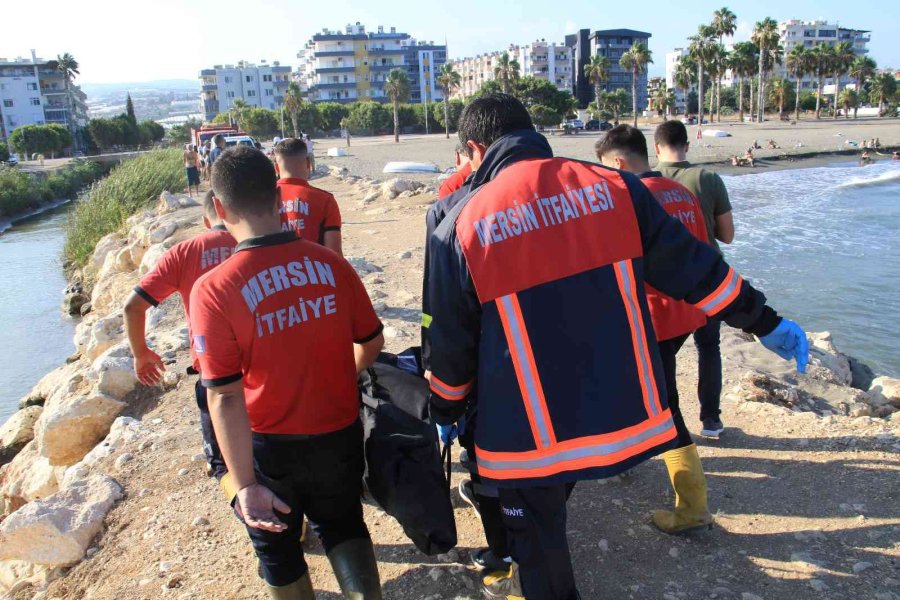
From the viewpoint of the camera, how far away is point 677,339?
3559 mm

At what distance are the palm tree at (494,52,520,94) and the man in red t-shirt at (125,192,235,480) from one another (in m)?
62.6

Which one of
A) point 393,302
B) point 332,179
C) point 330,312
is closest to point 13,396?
point 393,302

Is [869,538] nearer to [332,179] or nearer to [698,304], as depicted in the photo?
[698,304]

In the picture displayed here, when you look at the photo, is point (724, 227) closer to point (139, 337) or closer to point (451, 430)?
point (451, 430)

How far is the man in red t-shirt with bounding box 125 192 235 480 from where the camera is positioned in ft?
10.7

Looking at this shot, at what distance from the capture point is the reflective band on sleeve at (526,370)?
2197 millimetres

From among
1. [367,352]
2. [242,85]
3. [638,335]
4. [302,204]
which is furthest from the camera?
[242,85]

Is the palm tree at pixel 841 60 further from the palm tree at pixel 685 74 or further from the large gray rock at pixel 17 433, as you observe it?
the large gray rock at pixel 17 433

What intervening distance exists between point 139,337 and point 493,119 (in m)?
2.00

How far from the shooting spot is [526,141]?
2391 millimetres

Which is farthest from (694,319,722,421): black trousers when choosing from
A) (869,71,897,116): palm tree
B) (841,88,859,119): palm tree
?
(869,71,897,116): palm tree

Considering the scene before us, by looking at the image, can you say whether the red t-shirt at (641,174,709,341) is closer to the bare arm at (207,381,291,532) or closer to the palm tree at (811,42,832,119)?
the bare arm at (207,381,291,532)

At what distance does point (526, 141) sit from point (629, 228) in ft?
1.50

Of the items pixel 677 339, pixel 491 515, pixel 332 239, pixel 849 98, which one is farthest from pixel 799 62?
pixel 491 515
